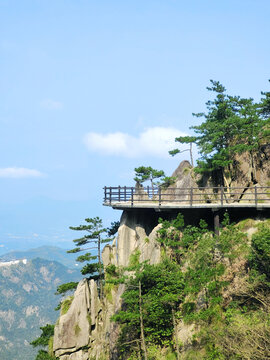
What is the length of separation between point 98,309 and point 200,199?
13.5 metres

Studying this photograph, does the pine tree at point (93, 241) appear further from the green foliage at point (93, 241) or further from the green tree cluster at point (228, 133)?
the green tree cluster at point (228, 133)

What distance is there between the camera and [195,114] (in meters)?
38.1

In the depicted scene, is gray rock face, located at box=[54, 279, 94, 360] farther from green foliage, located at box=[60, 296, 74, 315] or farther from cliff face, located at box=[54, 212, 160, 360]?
green foliage, located at box=[60, 296, 74, 315]

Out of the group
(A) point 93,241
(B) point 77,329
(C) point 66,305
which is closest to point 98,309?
(B) point 77,329

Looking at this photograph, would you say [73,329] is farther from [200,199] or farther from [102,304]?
[200,199]

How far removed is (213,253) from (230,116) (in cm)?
1523

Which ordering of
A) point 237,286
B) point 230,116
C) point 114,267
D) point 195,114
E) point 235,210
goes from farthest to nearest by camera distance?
point 195,114
point 230,116
point 114,267
point 235,210
point 237,286

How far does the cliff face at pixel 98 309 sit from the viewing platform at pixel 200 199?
1988mm

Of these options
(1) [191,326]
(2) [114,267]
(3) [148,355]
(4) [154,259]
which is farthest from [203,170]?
(3) [148,355]

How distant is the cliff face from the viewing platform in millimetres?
1988

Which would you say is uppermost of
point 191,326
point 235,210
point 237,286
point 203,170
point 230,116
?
point 230,116

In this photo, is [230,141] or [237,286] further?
[230,141]

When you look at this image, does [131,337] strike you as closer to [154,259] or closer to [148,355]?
[148,355]

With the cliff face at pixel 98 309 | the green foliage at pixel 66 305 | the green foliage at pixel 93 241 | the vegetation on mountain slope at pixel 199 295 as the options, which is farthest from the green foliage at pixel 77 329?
the vegetation on mountain slope at pixel 199 295
